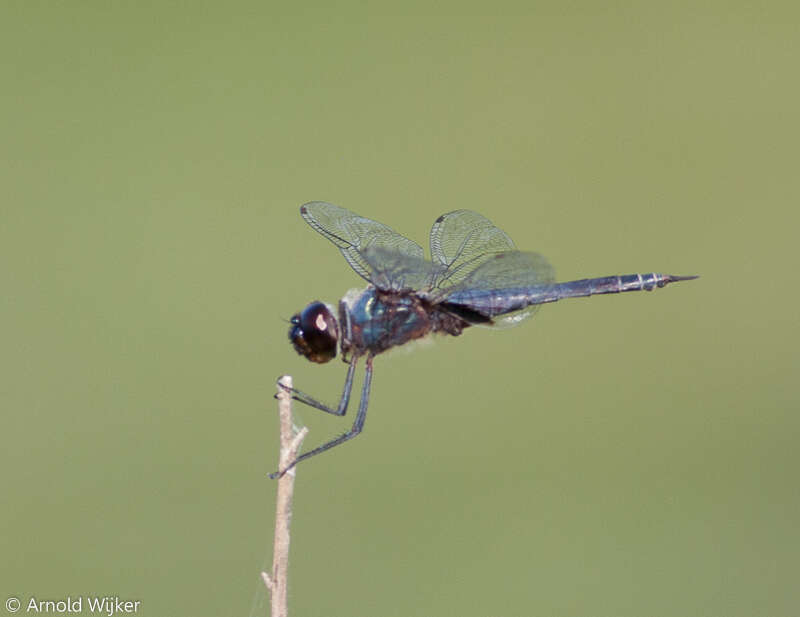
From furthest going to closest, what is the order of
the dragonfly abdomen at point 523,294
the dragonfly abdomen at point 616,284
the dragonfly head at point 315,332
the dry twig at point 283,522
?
the dragonfly abdomen at point 616,284
the dragonfly abdomen at point 523,294
the dragonfly head at point 315,332
the dry twig at point 283,522

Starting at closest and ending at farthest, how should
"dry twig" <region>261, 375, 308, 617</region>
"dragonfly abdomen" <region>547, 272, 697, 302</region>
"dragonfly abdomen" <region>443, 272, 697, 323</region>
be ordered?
1. "dry twig" <region>261, 375, 308, 617</region>
2. "dragonfly abdomen" <region>443, 272, 697, 323</region>
3. "dragonfly abdomen" <region>547, 272, 697, 302</region>

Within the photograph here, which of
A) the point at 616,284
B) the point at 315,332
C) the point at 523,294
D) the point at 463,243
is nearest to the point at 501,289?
the point at 523,294

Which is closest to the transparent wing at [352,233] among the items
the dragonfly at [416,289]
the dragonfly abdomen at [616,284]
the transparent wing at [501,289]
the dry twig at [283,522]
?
the dragonfly at [416,289]

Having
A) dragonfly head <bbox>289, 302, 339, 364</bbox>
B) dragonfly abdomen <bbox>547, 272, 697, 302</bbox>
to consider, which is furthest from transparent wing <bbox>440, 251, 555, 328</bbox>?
dragonfly head <bbox>289, 302, 339, 364</bbox>

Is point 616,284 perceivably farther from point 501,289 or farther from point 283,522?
point 283,522

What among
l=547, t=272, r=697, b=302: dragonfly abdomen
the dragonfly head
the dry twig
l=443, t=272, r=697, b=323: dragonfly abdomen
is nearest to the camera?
the dry twig

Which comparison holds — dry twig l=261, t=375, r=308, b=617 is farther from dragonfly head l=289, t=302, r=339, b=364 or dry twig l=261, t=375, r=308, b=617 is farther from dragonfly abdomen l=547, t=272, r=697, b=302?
dragonfly abdomen l=547, t=272, r=697, b=302

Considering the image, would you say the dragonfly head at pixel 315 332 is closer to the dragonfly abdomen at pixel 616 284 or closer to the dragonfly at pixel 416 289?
the dragonfly at pixel 416 289
